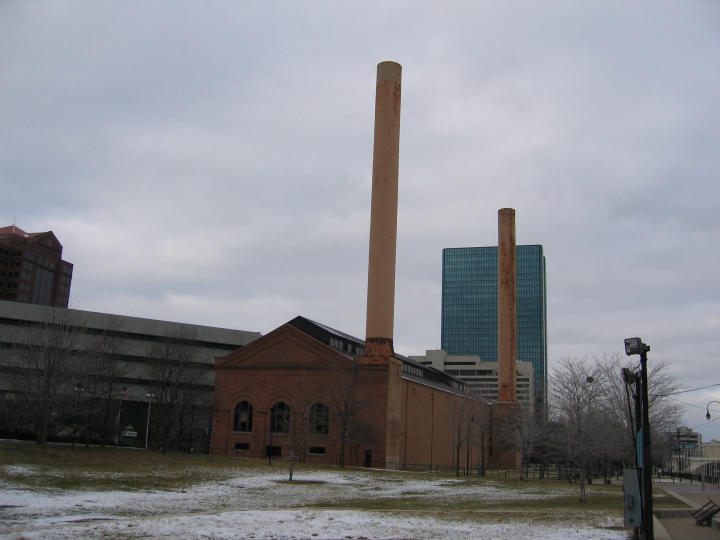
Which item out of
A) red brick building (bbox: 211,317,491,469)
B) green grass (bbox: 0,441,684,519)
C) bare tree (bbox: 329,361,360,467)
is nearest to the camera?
green grass (bbox: 0,441,684,519)

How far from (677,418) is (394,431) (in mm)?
24899

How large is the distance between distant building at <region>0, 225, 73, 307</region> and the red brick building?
11978 centimetres

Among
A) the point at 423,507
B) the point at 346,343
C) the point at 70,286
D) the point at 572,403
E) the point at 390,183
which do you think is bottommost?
the point at 423,507

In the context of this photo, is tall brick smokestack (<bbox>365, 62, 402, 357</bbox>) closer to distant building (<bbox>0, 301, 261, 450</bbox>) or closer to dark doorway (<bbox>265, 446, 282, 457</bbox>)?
dark doorway (<bbox>265, 446, 282, 457</bbox>)

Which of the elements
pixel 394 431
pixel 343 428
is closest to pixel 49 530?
pixel 343 428

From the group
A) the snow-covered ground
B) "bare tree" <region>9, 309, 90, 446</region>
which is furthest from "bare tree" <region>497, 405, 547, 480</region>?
the snow-covered ground

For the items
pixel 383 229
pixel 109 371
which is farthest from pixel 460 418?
pixel 109 371

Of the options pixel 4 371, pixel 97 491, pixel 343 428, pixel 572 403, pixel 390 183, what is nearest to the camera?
pixel 97 491

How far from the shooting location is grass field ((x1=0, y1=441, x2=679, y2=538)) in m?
16.9

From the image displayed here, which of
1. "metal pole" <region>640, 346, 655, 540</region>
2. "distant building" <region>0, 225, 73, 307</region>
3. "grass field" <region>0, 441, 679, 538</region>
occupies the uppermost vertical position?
"distant building" <region>0, 225, 73, 307</region>

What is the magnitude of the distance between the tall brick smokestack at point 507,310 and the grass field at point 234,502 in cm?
4552

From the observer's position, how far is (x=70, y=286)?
18250 centimetres

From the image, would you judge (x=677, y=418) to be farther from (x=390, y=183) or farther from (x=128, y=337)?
(x=128, y=337)

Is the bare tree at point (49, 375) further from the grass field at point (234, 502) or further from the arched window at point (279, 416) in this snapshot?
the arched window at point (279, 416)
